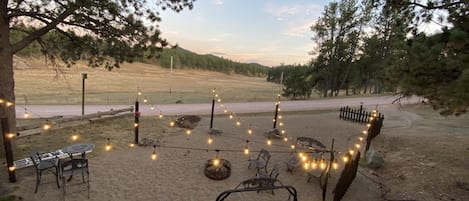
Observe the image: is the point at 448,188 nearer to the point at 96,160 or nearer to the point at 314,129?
the point at 314,129

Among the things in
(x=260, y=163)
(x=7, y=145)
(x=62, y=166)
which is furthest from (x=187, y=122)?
(x=7, y=145)

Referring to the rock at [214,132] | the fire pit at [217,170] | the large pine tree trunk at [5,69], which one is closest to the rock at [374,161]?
the fire pit at [217,170]

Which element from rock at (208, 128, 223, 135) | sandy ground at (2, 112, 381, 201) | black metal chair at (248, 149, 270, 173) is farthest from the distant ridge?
black metal chair at (248, 149, 270, 173)

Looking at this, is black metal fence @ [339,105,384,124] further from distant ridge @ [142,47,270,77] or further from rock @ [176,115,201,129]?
distant ridge @ [142,47,270,77]

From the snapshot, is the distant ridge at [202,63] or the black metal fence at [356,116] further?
the distant ridge at [202,63]

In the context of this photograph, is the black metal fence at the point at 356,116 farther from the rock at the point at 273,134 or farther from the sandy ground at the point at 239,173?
the rock at the point at 273,134

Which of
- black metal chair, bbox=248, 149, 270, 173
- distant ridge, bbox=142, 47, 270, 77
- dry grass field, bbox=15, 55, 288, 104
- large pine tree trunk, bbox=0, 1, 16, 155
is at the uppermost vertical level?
distant ridge, bbox=142, 47, 270, 77

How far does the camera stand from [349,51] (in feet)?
105

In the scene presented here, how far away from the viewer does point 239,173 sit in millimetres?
8586

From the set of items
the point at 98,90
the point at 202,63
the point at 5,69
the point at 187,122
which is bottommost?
the point at 187,122

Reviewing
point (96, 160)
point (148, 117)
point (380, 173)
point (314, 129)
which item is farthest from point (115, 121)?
point (380, 173)

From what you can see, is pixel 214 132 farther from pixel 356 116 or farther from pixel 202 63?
pixel 202 63

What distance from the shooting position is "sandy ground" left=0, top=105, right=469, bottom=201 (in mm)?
6859

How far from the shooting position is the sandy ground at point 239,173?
22.5 feet
